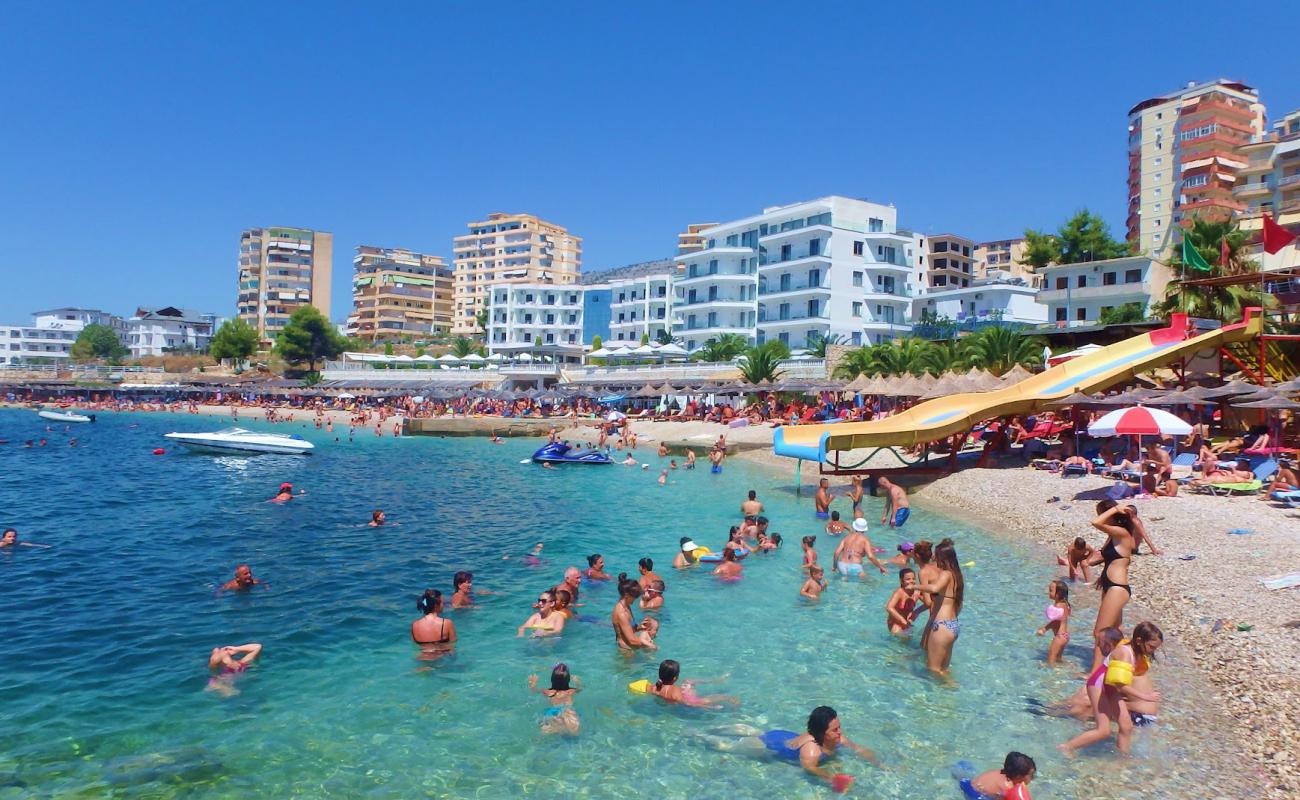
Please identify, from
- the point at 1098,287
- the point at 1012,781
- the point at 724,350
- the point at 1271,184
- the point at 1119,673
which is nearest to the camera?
the point at 1012,781

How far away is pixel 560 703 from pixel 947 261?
8360 cm

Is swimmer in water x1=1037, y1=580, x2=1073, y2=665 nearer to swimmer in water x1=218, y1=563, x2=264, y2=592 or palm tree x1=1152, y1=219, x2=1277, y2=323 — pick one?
swimmer in water x1=218, y1=563, x2=264, y2=592

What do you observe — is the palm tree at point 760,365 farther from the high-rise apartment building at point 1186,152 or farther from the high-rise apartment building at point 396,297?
the high-rise apartment building at point 396,297

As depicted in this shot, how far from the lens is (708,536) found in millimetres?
18016

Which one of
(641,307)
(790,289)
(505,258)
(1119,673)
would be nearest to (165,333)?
(505,258)

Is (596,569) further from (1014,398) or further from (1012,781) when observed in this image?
(1014,398)

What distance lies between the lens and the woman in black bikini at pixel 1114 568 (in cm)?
856

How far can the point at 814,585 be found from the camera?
12758 millimetres

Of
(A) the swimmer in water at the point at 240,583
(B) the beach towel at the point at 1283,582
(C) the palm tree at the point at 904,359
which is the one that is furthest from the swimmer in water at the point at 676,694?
(C) the palm tree at the point at 904,359

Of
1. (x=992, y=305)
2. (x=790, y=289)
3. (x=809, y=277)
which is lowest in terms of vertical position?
(x=992, y=305)

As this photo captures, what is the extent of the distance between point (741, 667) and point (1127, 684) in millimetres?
4001

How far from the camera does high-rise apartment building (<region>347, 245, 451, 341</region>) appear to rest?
12044 cm

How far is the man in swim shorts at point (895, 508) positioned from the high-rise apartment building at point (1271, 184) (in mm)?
45957

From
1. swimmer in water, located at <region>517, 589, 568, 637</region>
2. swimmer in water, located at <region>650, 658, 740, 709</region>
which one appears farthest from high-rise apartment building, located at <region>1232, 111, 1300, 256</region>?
swimmer in water, located at <region>650, 658, 740, 709</region>
